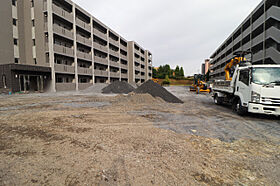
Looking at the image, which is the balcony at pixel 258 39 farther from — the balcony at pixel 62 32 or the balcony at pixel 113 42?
the balcony at pixel 62 32

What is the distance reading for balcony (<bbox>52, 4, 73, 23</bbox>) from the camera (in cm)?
2121

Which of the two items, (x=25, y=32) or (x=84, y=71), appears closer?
(x=25, y=32)

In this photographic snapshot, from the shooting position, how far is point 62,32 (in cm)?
2233

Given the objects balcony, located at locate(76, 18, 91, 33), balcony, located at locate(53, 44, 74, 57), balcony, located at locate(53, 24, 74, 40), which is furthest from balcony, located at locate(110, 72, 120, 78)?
balcony, located at locate(53, 24, 74, 40)

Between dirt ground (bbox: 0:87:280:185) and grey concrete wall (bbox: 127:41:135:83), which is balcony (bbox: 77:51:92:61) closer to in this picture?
grey concrete wall (bbox: 127:41:135:83)

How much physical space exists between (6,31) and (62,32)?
8.43 metres

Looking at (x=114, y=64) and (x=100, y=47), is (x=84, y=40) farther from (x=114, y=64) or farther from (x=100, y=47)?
(x=114, y=64)

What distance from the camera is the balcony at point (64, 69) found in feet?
70.6

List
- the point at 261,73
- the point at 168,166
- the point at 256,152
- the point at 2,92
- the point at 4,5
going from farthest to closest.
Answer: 1. the point at 4,5
2. the point at 2,92
3. the point at 261,73
4. the point at 256,152
5. the point at 168,166

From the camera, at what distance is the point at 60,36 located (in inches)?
880

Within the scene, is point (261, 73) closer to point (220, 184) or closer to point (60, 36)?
point (220, 184)

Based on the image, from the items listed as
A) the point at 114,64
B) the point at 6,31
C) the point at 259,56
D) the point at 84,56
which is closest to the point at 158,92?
the point at 84,56

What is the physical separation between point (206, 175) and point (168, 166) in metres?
0.68

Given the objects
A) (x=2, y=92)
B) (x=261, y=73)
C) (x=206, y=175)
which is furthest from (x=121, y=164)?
(x=2, y=92)
